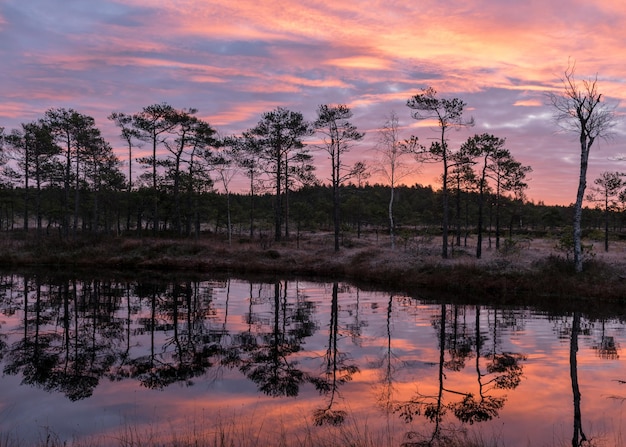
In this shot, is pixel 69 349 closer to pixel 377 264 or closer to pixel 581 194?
pixel 377 264

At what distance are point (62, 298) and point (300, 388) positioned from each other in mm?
19212

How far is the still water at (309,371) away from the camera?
8.77m

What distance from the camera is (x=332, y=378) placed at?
11.6 m

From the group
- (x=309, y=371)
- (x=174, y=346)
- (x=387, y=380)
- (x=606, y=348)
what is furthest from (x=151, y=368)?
(x=606, y=348)

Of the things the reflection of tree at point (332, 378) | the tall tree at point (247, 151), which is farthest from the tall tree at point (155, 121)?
the reflection of tree at point (332, 378)

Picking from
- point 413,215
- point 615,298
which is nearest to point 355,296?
point 615,298

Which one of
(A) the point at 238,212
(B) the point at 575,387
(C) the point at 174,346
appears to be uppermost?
(A) the point at 238,212

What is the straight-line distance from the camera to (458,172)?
45969 millimetres

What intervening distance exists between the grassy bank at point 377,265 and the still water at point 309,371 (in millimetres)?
5669

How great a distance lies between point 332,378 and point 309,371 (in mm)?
862

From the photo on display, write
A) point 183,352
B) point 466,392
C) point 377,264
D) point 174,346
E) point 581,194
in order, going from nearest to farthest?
point 466,392
point 183,352
point 174,346
point 581,194
point 377,264

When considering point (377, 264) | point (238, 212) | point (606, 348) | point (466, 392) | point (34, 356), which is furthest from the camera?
point (238, 212)

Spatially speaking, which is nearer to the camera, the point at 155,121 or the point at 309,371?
the point at 309,371

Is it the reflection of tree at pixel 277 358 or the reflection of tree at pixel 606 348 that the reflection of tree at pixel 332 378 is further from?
the reflection of tree at pixel 606 348
